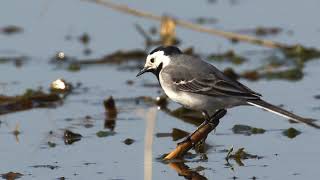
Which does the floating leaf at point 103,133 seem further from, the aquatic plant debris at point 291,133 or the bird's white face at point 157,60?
the aquatic plant debris at point 291,133

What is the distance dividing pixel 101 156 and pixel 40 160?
1.94 ft

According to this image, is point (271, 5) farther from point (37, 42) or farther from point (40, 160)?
point (40, 160)

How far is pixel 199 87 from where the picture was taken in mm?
11008

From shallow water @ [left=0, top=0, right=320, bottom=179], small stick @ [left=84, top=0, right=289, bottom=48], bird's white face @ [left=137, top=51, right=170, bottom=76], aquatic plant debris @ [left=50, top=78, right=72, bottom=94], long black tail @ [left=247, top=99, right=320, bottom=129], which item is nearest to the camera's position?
long black tail @ [left=247, top=99, right=320, bottom=129]

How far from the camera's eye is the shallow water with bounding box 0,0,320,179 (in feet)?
35.2

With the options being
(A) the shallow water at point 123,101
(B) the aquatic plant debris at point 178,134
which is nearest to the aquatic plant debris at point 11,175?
(A) the shallow water at point 123,101

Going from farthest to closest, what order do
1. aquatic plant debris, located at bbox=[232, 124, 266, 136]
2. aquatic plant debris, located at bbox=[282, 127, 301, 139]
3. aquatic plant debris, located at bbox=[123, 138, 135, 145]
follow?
aquatic plant debris, located at bbox=[232, 124, 266, 136]
aquatic plant debris, located at bbox=[282, 127, 301, 139]
aquatic plant debris, located at bbox=[123, 138, 135, 145]

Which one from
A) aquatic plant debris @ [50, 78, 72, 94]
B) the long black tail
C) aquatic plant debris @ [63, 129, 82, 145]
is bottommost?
aquatic plant debris @ [63, 129, 82, 145]

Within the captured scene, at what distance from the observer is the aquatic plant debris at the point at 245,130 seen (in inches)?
472

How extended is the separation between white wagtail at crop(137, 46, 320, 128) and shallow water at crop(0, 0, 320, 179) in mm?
420

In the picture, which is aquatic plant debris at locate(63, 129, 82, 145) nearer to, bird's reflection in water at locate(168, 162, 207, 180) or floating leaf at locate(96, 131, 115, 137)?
floating leaf at locate(96, 131, 115, 137)

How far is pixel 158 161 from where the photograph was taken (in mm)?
10969

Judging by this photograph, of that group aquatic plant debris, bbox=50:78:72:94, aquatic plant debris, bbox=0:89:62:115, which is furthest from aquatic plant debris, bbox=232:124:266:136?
aquatic plant debris, bbox=50:78:72:94

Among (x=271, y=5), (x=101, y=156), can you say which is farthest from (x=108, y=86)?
(x=271, y=5)
